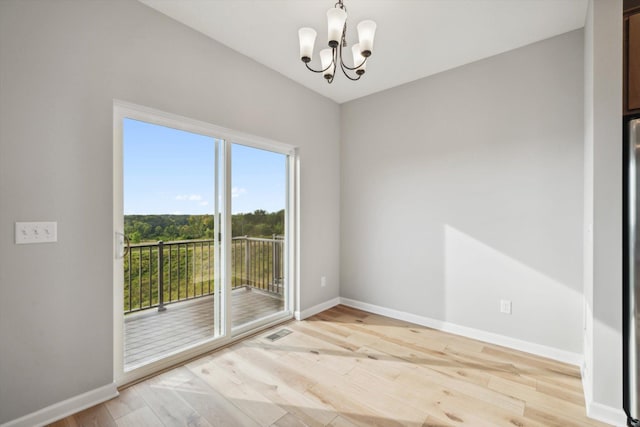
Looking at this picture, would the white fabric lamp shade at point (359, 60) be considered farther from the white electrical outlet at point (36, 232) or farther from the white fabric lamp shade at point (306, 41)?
the white electrical outlet at point (36, 232)

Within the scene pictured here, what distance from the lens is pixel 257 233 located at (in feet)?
10.4

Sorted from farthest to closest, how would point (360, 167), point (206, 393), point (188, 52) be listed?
point (360, 167), point (188, 52), point (206, 393)

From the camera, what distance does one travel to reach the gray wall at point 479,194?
2484 mm

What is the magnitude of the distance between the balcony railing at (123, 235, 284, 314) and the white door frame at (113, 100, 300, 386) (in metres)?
0.12

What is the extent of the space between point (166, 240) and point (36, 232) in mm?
825

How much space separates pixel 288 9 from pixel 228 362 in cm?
295

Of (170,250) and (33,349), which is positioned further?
(170,250)

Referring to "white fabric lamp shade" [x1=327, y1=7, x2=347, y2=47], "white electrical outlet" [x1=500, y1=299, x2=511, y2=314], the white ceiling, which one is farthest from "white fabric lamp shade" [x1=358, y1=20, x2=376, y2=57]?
"white electrical outlet" [x1=500, y1=299, x2=511, y2=314]

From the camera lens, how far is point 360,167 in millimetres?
3863

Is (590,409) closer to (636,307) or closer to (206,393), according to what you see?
(636,307)

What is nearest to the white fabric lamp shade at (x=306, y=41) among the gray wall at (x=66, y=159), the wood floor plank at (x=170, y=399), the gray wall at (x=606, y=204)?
the gray wall at (x=66, y=159)

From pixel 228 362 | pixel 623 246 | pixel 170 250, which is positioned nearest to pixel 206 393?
pixel 228 362

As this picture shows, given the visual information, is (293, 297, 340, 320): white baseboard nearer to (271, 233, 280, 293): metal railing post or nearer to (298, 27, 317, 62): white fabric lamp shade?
(271, 233, 280, 293): metal railing post

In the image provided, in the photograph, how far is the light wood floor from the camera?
1808 mm
